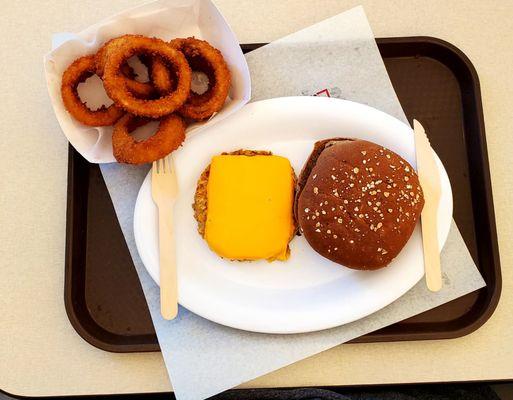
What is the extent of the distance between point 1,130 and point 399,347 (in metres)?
1.08

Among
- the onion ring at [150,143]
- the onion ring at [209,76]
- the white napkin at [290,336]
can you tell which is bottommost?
the white napkin at [290,336]

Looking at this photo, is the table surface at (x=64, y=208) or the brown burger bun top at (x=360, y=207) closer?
the brown burger bun top at (x=360, y=207)

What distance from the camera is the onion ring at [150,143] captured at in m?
1.17

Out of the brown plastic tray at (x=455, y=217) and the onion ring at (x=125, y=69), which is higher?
the onion ring at (x=125, y=69)

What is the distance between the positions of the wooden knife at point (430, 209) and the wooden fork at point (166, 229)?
1.82 ft

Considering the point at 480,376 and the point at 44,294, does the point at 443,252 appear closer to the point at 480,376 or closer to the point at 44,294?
the point at 480,376

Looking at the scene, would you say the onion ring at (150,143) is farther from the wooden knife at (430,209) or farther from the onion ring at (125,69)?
the wooden knife at (430,209)

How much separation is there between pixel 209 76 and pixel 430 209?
0.58 m

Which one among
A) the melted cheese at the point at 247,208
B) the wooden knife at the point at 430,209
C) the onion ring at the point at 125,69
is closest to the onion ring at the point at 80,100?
the onion ring at the point at 125,69

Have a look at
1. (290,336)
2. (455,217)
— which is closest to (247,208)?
(290,336)

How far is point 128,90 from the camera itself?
1.18 metres

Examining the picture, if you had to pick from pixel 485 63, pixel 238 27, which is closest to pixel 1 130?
pixel 238 27

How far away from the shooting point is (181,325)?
1.22m

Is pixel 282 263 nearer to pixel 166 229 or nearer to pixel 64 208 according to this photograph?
pixel 166 229
